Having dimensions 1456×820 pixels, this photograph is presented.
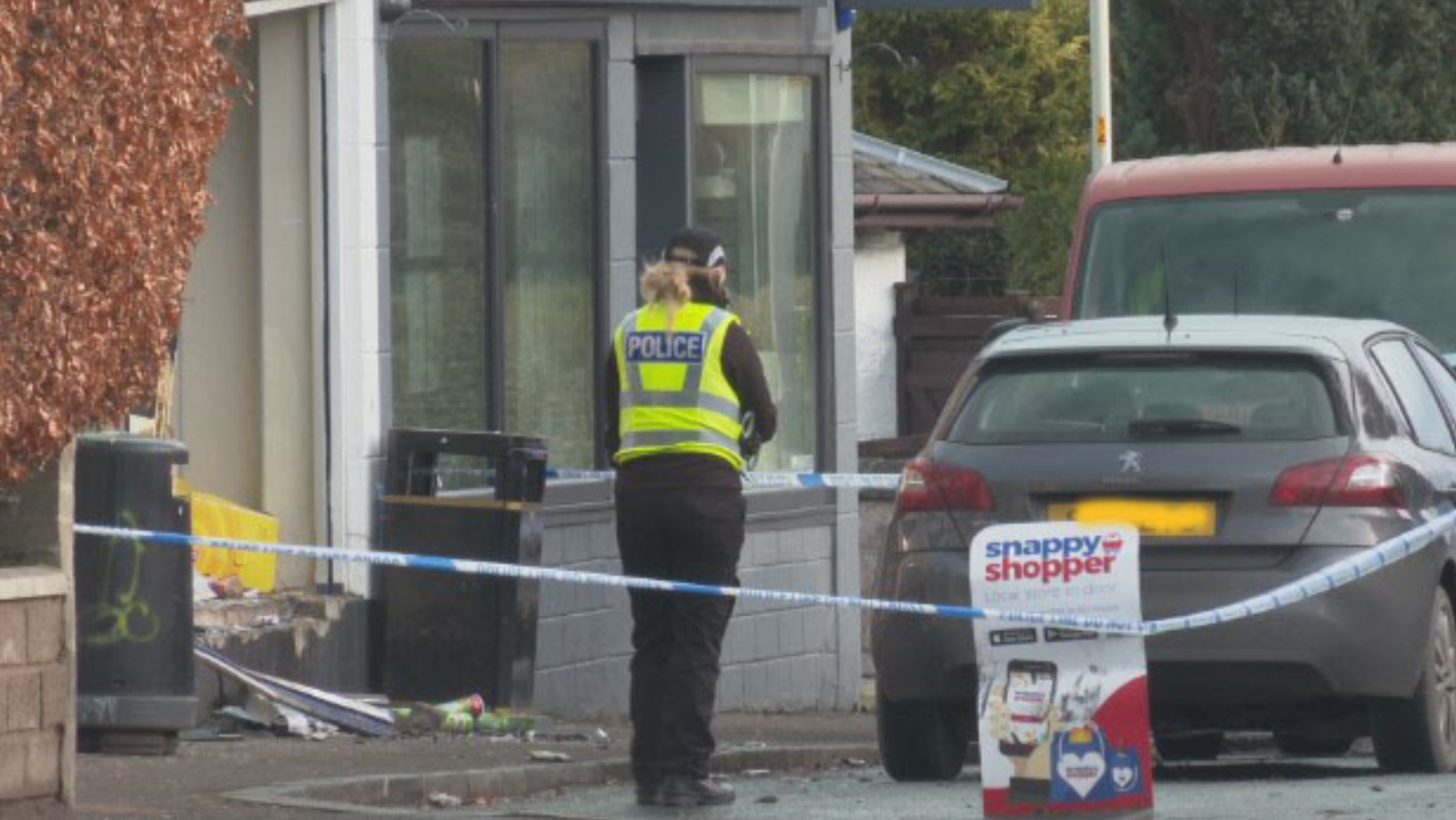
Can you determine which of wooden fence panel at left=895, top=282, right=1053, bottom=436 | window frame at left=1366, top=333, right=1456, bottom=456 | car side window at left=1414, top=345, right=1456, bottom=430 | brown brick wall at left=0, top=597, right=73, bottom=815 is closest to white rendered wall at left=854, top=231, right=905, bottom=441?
wooden fence panel at left=895, top=282, right=1053, bottom=436

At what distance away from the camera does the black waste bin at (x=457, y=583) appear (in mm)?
14758

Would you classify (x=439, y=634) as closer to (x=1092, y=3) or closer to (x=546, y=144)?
(x=546, y=144)

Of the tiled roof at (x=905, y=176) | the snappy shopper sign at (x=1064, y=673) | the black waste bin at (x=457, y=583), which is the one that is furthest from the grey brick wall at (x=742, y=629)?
the tiled roof at (x=905, y=176)

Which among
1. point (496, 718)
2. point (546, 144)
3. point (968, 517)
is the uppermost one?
point (546, 144)

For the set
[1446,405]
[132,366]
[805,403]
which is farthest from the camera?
[805,403]

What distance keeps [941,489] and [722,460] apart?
1.07m

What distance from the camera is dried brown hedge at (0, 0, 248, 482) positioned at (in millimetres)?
9469

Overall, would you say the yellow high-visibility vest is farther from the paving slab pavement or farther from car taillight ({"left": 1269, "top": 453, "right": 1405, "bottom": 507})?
car taillight ({"left": 1269, "top": 453, "right": 1405, "bottom": 507})

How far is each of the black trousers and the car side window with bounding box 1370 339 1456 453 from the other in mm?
2349

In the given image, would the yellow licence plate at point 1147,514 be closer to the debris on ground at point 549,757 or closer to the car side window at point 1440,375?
the car side window at point 1440,375

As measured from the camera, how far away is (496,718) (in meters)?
14.6

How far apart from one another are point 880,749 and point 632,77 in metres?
4.96

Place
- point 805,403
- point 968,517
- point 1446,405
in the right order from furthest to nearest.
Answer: point 805,403 → point 1446,405 → point 968,517

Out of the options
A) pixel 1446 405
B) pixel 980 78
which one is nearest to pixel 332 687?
pixel 1446 405
